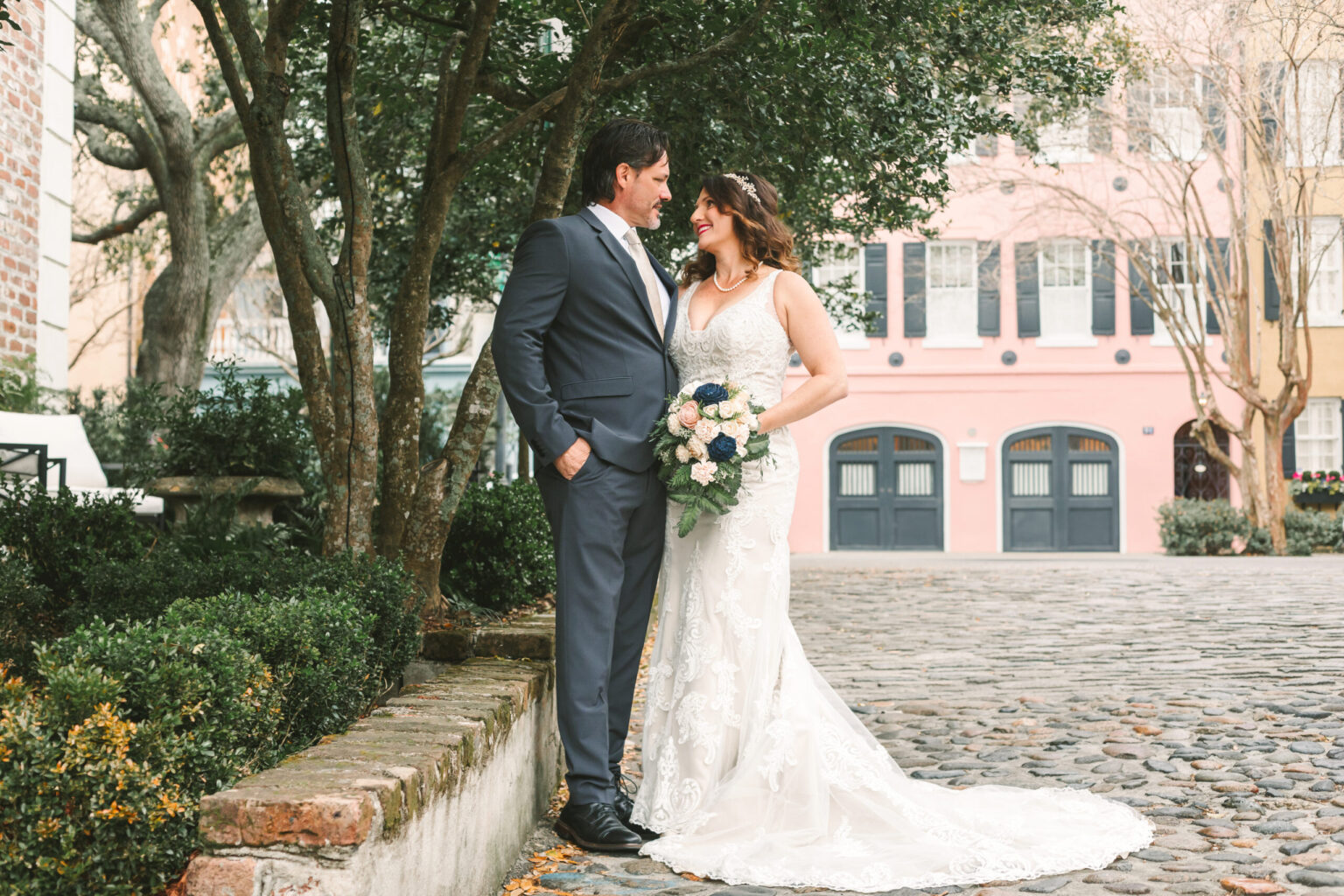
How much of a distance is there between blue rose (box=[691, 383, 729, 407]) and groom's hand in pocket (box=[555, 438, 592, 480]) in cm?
40

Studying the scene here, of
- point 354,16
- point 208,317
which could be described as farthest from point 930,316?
point 354,16

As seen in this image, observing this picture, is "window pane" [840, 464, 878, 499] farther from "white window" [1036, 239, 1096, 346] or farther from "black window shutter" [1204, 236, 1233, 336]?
"black window shutter" [1204, 236, 1233, 336]

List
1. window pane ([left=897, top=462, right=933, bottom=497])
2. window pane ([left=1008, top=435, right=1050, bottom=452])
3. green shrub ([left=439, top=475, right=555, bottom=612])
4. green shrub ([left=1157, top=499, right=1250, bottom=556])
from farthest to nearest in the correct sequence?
window pane ([left=897, top=462, right=933, bottom=497]) → window pane ([left=1008, top=435, right=1050, bottom=452]) → green shrub ([left=1157, top=499, right=1250, bottom=556]) → green shrub ([left=439, top=475, right=555, bottom=612])

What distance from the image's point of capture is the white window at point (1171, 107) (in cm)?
1898

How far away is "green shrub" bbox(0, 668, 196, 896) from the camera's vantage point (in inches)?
96.3

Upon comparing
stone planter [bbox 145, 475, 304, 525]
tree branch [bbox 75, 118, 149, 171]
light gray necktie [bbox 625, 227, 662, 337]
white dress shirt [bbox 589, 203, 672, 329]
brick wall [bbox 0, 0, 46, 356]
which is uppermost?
tree branch [bbox 75, 118, 149, 171]

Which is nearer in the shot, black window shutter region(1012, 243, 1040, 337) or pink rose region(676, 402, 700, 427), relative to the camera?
pink rose region(676, 402, 700, 427)

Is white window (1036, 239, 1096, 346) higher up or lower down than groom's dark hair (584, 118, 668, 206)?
higher up

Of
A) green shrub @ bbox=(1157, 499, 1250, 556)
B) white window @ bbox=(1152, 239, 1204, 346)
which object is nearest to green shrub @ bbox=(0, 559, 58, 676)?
green shrub @ bbox=(1157, 499, 1250, 556)

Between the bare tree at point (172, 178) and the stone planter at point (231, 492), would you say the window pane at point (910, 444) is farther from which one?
the stone planter at point (231, 492)

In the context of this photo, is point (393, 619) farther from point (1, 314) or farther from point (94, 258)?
point (94, 258)

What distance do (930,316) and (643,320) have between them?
2378cm

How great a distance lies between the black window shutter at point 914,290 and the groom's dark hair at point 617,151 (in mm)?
23282

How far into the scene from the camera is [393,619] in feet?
14.0
